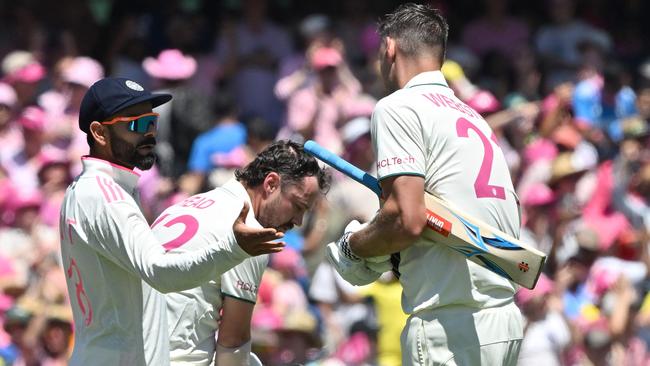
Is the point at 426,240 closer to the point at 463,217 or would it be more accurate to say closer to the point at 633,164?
the point at 463,217

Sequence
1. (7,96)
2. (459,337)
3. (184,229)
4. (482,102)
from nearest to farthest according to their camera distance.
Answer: (459,337) < (184,229) < (482,102) < (7,96)

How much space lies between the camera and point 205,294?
6098 mm

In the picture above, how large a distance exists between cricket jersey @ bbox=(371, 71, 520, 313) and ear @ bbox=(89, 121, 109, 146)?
1.08m

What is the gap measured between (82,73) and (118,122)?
6678 millimetres

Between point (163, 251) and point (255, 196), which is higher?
point (163, 251)

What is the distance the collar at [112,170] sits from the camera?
5.46m

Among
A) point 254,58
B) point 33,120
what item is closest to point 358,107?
point 254,58

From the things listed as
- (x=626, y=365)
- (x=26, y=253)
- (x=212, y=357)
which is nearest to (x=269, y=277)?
(x=26, y=253)

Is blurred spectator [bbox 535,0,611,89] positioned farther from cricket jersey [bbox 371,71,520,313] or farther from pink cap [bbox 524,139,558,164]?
cricket jersey [bbox 371,71,520,313]

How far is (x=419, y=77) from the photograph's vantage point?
566 cm

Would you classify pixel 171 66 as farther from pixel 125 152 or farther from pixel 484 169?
pixel 484 169

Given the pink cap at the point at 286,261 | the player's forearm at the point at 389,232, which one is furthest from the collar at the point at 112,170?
the pink cap at the point at 286,261

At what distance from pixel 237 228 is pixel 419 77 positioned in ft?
3.95

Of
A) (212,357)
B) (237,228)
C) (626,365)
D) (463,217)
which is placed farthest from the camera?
(626,365)
